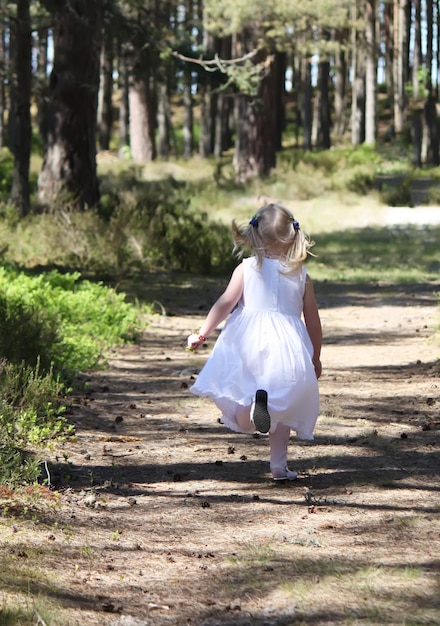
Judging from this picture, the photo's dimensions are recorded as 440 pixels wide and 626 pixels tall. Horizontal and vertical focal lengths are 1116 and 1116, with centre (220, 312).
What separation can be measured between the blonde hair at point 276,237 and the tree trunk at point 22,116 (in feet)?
38.3

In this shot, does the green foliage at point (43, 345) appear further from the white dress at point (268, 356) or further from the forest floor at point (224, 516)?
the white dress at point (268, 356)

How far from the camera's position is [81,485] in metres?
5.80

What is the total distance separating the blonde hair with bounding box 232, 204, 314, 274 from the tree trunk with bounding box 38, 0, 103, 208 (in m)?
11.5

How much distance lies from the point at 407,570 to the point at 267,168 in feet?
87.3

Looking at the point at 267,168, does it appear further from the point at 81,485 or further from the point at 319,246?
the point at 81,485

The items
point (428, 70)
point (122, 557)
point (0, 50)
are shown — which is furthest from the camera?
point (0, 50)

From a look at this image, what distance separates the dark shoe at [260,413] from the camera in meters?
5.54

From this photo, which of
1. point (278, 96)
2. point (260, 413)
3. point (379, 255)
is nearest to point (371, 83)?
point (278, 96)

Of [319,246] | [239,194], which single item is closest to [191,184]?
[239,194]

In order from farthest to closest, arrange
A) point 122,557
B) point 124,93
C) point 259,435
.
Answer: point 124,93 → point 259,435 → point 122,557

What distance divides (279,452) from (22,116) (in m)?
12.8

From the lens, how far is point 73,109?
17.6 meters

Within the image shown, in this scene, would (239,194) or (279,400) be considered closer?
(279,400)

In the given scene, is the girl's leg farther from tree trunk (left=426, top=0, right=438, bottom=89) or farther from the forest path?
tree trunk (left=426, top=0, right=438, bottom=89)
